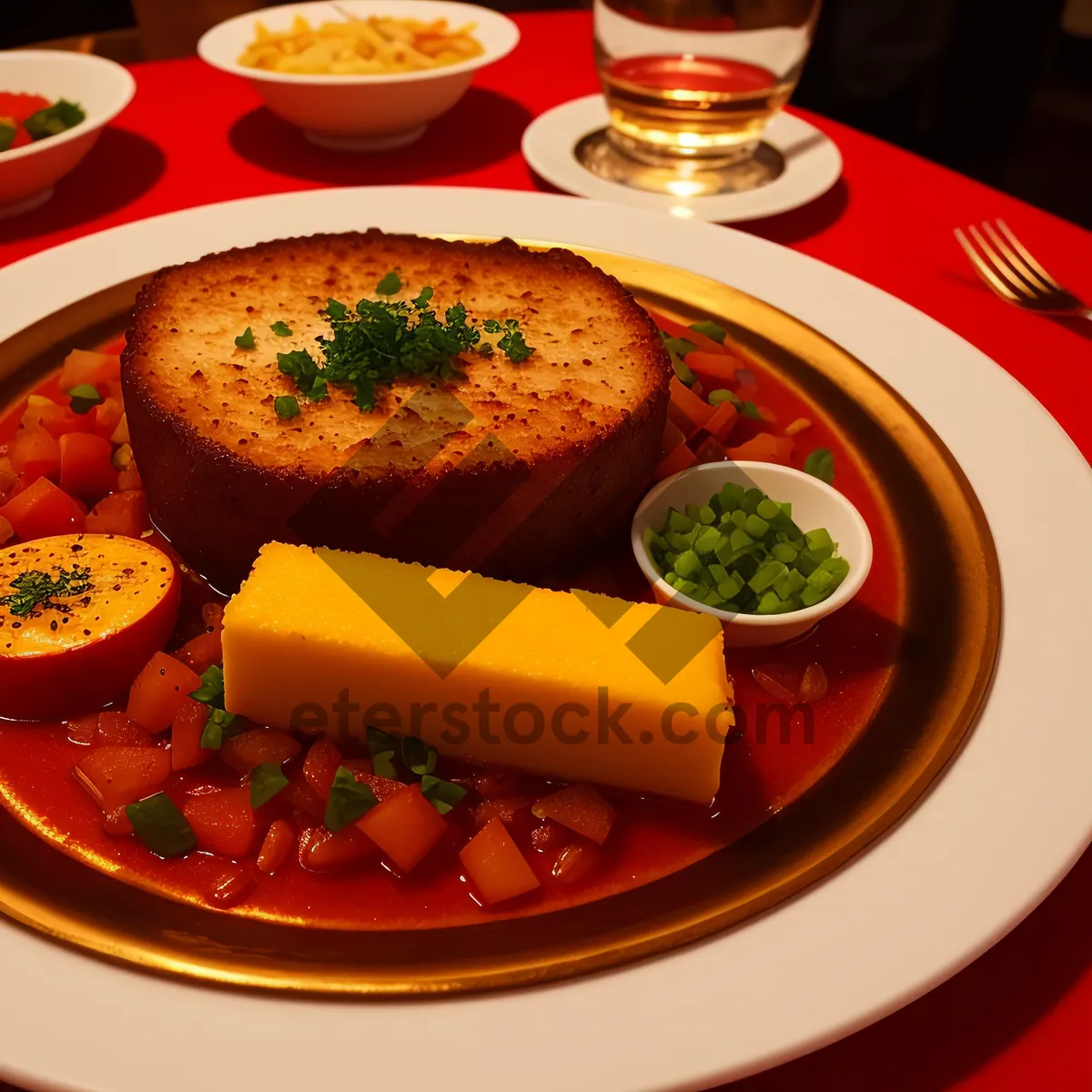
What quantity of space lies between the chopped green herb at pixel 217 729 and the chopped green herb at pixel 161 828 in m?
0.17

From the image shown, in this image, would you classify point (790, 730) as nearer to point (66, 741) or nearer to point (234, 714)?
point (234, 714)

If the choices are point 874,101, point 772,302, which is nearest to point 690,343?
point 772,302

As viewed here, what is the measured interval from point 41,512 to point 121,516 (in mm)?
190

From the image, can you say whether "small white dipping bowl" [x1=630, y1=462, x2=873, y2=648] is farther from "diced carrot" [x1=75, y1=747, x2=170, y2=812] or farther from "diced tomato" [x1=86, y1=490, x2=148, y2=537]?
"diced tomato" [x1=86, y1=490, x2=148, y2=537]

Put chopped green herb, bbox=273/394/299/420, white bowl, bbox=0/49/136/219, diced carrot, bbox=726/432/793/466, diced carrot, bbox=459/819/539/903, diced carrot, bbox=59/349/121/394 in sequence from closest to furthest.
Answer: diced carrot, bbox=459/819/539/903 < chopped green herb, bbox=273/394/299/420 < diced carrot, bbox=726/432/793/466 < diced carrot, bbox=59/349/121/394 < white bowl, bbox=0/49/136/219

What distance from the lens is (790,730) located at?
7.22 ft

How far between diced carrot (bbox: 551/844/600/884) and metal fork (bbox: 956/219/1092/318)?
8.33ft

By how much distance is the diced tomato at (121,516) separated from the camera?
104 inches

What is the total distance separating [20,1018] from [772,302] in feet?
9.40

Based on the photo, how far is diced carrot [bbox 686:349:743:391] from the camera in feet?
10.1

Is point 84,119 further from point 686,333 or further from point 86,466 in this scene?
point 686,333

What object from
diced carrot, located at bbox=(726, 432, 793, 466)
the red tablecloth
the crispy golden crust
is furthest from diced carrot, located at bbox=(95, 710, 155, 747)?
diced carrot, located at bbox=(726, 432, 793, 466)

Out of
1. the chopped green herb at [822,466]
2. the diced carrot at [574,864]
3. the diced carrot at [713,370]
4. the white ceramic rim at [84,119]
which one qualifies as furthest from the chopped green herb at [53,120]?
the diced carrot at [574,864]

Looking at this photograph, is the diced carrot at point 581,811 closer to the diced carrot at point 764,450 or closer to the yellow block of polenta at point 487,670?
the yellow block of polenta at point 487,670
